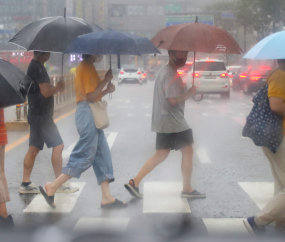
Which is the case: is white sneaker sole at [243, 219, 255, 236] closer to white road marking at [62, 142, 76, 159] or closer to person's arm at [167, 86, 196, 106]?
person's arm at [167, 86, 196, 106]

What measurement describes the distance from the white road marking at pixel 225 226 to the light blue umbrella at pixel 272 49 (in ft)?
4.86

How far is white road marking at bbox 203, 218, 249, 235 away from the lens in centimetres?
419

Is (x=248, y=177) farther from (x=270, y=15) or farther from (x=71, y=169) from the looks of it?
(x=270, y=15)

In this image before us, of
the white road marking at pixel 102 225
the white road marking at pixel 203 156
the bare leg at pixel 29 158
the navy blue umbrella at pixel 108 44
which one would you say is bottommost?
the white road marking at pixel 203 156

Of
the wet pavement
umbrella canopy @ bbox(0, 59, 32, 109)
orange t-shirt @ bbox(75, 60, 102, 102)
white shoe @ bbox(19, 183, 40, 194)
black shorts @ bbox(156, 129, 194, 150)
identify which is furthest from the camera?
white shoe @ bbox(19, 183, 40, 194)

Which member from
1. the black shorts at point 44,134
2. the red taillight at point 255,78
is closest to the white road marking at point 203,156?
the black shorts at point 44,134

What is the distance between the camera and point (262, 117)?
13.2 ft

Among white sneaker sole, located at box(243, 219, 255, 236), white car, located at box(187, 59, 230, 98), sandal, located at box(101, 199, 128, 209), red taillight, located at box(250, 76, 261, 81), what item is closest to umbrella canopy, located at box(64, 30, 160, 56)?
sandal, located at box(101, 199, 128, 209)

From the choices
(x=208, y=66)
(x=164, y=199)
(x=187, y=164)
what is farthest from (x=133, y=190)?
(x=208, y=66)

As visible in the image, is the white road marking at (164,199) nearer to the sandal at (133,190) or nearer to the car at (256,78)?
the sandal at (133,190)

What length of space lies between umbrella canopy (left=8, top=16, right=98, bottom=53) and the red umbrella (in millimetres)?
959

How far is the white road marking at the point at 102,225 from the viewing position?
4270 millimetres

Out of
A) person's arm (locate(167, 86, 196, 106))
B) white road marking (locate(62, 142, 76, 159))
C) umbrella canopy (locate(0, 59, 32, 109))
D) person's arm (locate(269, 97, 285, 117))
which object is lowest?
white road marking (locate(62, 142, 76, 159))

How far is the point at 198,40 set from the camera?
16.1 ft
